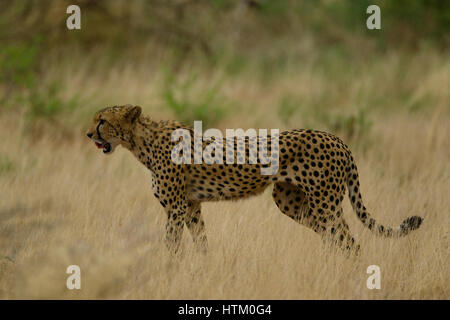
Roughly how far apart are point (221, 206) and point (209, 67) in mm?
6683

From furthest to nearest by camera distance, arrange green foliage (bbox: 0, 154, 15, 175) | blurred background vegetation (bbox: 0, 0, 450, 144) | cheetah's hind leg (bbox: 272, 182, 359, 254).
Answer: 1. blurred background vegetation (bbox: 0, 0, 450, 144)
2. green foliage (bbox: 0, 154, 15, 175)
3. cheetah's hind leg (bbox: 272, 182, 359, 254)

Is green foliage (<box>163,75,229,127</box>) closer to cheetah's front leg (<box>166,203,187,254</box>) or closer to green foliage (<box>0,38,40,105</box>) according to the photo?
green foliage (<box>0,38,40,105</box>)

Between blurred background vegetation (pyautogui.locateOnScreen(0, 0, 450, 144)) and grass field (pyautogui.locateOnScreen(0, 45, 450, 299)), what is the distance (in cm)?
6

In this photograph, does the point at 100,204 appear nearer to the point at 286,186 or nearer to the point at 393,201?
the point at 286,186

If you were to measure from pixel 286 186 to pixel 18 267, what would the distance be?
74.4 inches

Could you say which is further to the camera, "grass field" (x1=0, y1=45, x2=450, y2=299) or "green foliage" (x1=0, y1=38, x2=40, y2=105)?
"green foliage" (x1=0, y1=38, x2=40, y2=105)

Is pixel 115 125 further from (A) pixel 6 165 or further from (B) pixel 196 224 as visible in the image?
(A) pixel 6 165

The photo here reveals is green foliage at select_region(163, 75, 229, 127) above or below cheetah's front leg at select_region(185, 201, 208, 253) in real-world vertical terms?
above

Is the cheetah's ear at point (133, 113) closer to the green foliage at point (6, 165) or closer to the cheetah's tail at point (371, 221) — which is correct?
the cheetah's tail at point (371, 221)

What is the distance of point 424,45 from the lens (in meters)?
13.9

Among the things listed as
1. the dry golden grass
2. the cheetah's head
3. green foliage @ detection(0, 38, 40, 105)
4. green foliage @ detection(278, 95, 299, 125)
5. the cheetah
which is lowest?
the dry golden grass

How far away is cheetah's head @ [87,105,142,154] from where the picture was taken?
486 cm

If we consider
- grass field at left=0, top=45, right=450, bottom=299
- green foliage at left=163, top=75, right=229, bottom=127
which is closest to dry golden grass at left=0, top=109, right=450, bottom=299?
grass field at left=0, top=45, right=450, bottom=299

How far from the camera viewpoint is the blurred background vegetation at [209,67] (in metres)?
9.17
